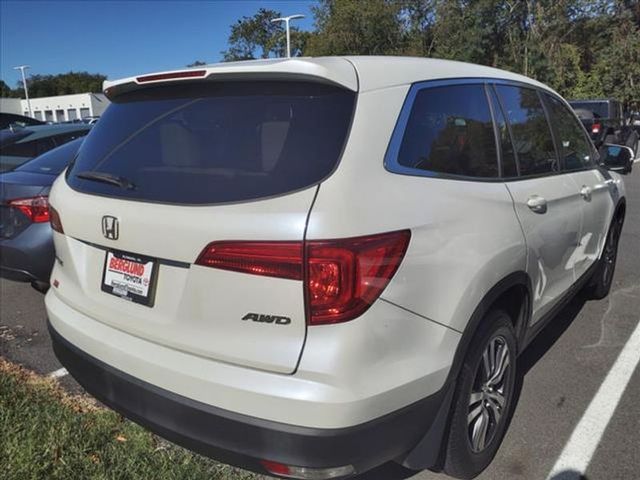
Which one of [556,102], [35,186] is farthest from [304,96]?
[35,186]

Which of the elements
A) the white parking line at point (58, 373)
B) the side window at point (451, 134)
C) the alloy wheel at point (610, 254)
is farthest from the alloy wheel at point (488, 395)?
the white parking line at point (58, 373)

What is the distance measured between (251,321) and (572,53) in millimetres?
34703

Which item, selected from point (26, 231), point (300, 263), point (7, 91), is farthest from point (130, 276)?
point (7, 91)

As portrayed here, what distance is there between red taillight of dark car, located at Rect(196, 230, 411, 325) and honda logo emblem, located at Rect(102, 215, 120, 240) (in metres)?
0.63

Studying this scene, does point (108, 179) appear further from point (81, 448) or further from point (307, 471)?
point (307, 471)

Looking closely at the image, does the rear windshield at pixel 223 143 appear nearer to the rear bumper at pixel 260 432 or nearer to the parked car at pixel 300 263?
the parked car at pixel 300 263

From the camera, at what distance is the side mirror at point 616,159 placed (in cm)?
429

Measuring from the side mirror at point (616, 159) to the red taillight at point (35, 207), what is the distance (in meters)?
4.22

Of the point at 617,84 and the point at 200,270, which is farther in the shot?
the point at 617,84

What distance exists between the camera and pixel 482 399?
2525 mm

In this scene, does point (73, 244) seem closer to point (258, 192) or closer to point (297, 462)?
point (258, 192)

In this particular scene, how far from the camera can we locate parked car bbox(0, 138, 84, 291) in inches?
161

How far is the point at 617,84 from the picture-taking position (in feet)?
102

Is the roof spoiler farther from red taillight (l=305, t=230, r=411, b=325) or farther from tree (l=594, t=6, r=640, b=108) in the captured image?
tree (l=594, t=6, r=640, b=108)
